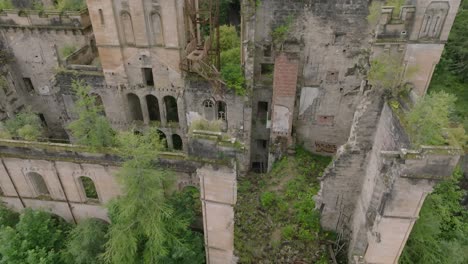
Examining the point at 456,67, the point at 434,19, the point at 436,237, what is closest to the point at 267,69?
the point at 434,19

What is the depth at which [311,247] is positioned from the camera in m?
15.5

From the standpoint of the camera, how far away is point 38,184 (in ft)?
53.2

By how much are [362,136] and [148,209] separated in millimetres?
8840

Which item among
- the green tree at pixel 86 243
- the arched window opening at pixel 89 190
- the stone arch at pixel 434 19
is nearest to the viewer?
the stone arch at pixel 434 19

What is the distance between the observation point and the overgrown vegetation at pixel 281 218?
1522 cm

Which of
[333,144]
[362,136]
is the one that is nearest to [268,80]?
[333,144]

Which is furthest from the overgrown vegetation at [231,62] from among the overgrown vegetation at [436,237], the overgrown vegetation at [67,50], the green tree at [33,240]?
the green tree at [33,240]

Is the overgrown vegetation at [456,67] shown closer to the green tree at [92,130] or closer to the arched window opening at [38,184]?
the green tree at [92,130]

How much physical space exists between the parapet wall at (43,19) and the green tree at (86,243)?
13186 mm

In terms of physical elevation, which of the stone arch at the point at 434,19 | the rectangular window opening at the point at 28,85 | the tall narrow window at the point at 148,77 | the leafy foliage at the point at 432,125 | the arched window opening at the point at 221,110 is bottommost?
the rectangular window opening at the point at 28,85

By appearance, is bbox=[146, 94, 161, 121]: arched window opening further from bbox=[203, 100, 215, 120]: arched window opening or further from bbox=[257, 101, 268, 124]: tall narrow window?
bbox=[257, 101, 268, 124]: tall narrow window

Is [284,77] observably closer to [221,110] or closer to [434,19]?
[221,110]

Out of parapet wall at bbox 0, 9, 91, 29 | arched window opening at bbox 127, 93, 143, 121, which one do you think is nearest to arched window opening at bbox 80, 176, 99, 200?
arched window opening at bbox 127, 93, 143, 121

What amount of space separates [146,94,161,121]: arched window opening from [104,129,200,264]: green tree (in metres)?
9.48
